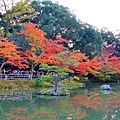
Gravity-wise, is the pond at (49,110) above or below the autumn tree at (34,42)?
below

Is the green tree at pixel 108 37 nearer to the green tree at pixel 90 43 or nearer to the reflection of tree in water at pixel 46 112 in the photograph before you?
the green tree at pixel 90 43

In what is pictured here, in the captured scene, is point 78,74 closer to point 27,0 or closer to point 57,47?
point 57,47

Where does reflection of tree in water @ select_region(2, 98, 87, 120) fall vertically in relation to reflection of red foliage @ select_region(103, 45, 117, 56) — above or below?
below

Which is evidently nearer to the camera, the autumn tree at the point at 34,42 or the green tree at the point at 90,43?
the autumn tree at the point at 34,42

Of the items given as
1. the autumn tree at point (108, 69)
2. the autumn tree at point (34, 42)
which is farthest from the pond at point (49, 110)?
the autumn tree at point (108, 69)

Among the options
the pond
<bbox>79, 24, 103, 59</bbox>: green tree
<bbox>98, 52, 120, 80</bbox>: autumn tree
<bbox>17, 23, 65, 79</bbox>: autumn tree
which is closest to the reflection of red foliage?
<bbox>98, 52, 120, 80</bbox>: autumn tree

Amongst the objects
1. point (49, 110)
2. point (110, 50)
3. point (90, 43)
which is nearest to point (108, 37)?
point (110, 50)

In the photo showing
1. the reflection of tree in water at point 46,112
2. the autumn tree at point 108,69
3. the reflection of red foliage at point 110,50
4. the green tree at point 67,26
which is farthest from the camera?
the reflection of red foliage at point 110,50

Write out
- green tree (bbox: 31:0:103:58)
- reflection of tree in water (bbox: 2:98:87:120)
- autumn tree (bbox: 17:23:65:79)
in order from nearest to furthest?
reflection of tree in water (bbox: 2:98:87:120) → autumn tree (bbox: 17:23:65:79) → green tree (bbox: 31:0:103:58)

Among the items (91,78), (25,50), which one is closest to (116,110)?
(25,50)

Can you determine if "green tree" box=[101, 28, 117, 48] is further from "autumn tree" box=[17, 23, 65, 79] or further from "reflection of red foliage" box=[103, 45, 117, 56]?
"autumn tree" box=[17, 23, 65, 79]

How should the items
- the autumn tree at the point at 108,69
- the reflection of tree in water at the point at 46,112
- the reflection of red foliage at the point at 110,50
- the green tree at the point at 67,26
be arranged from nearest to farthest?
the reflection of tree in water at the point at 46,112, the green tree at the point at 67,26, the autumn tree at the point at 108,69, the reflection of red foliage at the point at 110,50

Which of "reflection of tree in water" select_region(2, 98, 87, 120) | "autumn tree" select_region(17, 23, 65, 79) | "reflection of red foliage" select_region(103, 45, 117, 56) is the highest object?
"reflection of red foliage" select_region(103, 45, 117, 56)

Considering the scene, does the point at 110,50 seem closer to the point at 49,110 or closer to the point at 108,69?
the point at 108,69
